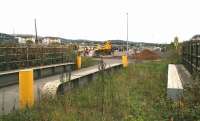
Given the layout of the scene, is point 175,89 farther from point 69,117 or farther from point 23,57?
point 23,57

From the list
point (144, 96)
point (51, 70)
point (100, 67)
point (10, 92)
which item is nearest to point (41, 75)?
point (51, 70)

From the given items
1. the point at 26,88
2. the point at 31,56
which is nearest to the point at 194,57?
the point at 26,88

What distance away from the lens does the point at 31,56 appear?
66.6 feet

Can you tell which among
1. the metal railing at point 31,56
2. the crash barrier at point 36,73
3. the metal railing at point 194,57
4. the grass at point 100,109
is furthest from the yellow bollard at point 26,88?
the metal railing at point 31,56

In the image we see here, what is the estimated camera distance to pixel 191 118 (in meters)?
6.85

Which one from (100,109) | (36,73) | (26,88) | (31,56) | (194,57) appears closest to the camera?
(100,109)

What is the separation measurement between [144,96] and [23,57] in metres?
10.9

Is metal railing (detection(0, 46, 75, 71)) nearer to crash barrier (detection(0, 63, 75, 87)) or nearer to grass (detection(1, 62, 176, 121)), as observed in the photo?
crash barrier (detection(0, 63, 75, 87))

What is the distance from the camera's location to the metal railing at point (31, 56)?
686 inches

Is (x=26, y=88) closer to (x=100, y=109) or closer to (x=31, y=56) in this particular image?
(x=100, y=109)

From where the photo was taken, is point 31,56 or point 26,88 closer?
point 26,88

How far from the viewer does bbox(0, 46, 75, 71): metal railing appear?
17.4 meters

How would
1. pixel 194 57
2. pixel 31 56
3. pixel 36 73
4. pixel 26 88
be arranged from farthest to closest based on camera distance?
pixel 31 56, pixel 36 73, pixel 194 57, pixel 26 88

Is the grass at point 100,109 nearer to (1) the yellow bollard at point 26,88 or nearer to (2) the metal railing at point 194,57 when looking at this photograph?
(1) the yellow bollard at point 26,88
